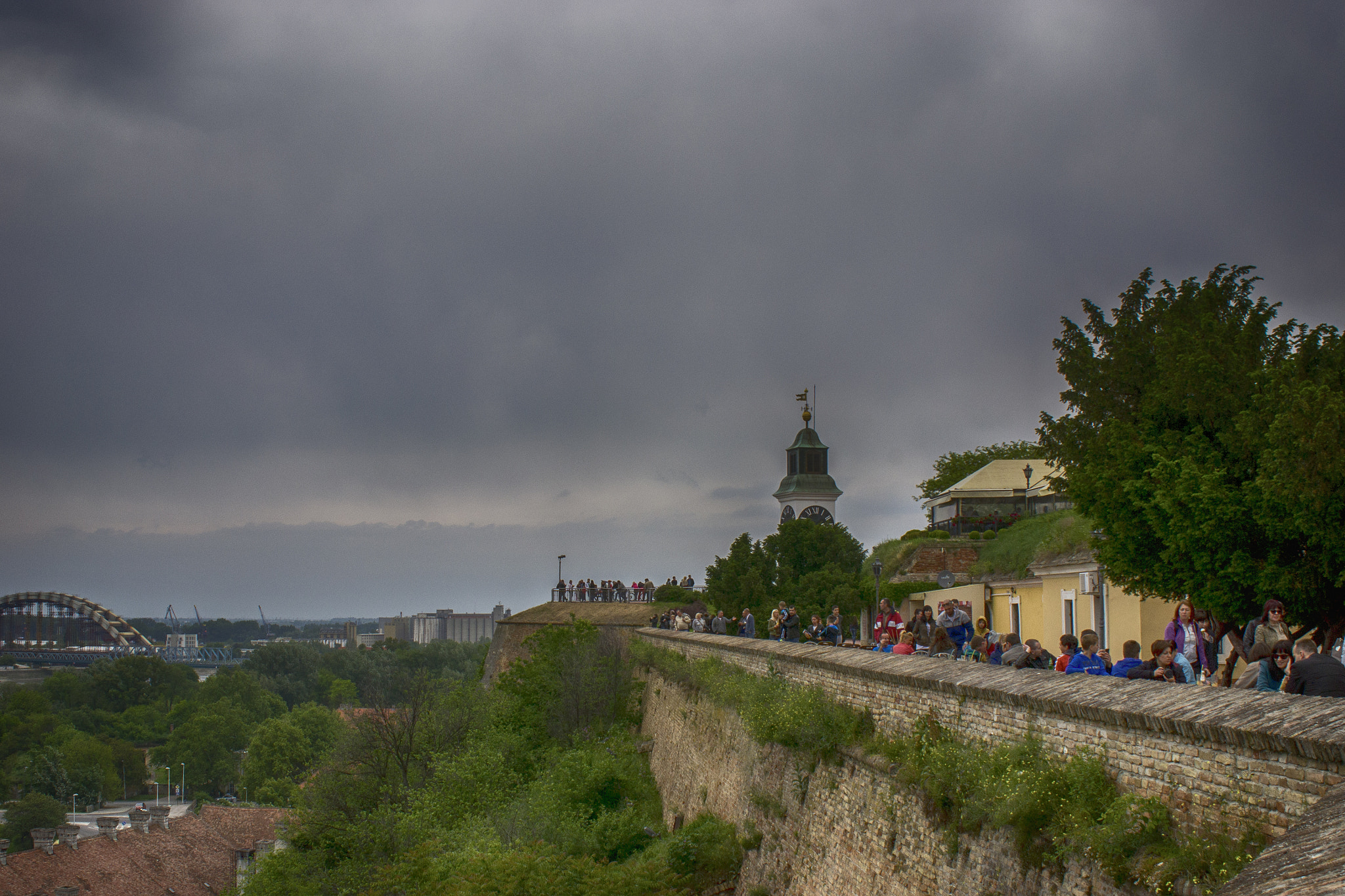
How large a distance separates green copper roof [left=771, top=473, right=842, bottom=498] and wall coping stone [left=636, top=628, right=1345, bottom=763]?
50.7 metres

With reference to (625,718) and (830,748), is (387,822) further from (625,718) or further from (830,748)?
(830,748)

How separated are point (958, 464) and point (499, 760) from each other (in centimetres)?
4368

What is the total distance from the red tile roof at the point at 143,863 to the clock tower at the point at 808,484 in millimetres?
32873

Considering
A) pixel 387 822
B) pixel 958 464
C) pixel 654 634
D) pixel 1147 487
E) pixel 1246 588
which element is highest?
pixel 958 464

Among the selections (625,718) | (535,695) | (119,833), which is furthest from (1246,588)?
(119,833)

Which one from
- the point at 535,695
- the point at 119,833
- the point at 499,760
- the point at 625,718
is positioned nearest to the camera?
the point at 499,760

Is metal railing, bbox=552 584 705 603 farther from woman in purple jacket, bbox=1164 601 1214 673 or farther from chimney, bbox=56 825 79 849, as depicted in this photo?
woman in purple jacket, bbox=1164 601 1214 673

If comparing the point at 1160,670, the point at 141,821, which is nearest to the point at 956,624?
the point at 1160,670

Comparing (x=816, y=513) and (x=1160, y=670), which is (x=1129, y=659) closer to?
(x=1160, y=670)

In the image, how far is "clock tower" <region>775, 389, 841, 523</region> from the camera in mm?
62062

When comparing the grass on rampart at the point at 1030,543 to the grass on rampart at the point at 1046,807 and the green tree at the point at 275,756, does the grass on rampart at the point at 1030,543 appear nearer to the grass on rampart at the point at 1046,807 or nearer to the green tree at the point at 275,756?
the grass on rampart at the point at 1046,807

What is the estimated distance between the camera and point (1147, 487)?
16141 millimetres

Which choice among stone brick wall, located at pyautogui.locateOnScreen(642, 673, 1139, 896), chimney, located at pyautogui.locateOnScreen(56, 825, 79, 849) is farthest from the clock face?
chimney, located at pyautogui.locateOnScreen(56, 825, 79, 849)

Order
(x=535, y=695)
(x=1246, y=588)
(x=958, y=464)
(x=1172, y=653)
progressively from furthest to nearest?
(x=958, y=464), (x=535, y=695), (x=1246, y=588), (x=1172, y=653)
